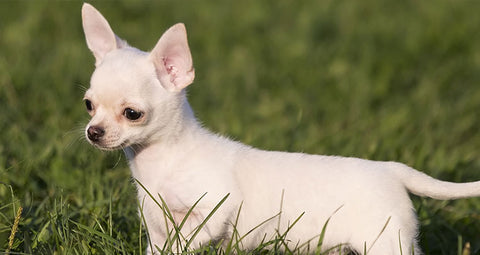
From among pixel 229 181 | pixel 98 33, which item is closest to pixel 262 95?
pixel 98 33

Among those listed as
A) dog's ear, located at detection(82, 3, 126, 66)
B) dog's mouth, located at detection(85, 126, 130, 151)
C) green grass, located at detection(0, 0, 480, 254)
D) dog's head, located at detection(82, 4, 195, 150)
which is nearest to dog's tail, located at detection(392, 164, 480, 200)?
green grass, located at detection(0, 0, 480, 254)

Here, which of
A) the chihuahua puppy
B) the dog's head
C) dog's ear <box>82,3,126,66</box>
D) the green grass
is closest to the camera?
the chihuahua puppy

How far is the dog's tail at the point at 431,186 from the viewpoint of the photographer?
3.58 meters

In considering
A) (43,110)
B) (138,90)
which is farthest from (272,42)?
(138,90)

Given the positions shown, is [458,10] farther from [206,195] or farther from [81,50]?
[206,195]

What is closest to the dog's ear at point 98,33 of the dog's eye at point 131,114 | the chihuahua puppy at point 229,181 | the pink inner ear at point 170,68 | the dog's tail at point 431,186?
the chihuahua puppy at point 229,181

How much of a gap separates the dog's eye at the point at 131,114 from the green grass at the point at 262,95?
0.59m

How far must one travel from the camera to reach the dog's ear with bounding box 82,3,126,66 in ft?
13.4

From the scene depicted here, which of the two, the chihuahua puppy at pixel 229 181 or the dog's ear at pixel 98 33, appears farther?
the dog's ear at pixel 98 33

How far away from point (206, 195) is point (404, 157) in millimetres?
2757

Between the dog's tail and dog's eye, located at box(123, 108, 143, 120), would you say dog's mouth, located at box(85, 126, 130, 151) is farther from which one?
the dog's tail

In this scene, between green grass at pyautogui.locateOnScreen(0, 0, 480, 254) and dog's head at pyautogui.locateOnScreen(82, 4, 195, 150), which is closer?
dog's head at pyautogui.locateOnScreen(82, 4, 195, 150)

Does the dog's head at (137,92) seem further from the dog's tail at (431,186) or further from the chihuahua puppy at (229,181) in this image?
the dog's tail at (431,186)

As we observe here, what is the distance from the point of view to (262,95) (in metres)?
8.64
